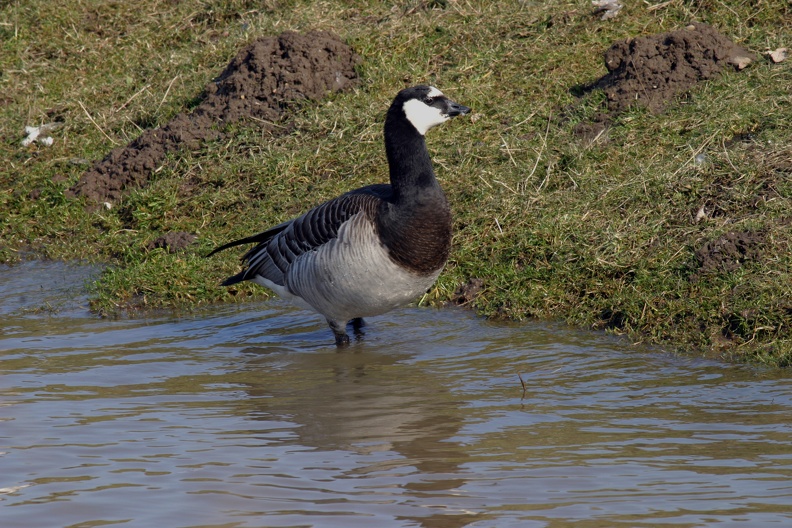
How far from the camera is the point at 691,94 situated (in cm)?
909

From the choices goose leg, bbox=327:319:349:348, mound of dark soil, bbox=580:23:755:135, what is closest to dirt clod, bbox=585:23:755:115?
mound of dark soil, bbox=580:23:755:135

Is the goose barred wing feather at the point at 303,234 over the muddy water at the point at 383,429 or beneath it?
over

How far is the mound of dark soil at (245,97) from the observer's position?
993cm

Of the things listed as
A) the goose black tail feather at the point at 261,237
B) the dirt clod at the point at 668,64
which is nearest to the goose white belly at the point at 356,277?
the goose black tail feather at the point at 261,237

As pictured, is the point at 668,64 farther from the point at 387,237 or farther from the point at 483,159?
the point at 387,237

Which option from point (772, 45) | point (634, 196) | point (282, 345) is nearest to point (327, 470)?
point (282, 345)

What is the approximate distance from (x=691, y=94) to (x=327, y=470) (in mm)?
5776

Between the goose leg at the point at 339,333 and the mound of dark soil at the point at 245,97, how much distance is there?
3.47m

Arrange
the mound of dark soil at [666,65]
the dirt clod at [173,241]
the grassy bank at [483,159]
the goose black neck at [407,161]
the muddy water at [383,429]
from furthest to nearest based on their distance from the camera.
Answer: the mound of dark soil at [666,65] < the dirt clod at [173,241] < the grassy bank at [483,159] < the goose black neck at [407,161] < the muddy water at [383,429]

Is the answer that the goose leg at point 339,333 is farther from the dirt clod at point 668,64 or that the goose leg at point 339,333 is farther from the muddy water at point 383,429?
the dirt clod at point 668,64

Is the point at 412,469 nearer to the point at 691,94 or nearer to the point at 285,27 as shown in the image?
the point at 691,94

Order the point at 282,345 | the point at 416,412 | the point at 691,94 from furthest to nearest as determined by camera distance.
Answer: the point at 691,94, the point at 282,345, the point at 416,412

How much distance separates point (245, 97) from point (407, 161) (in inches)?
155

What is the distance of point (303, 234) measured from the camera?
7.28m
